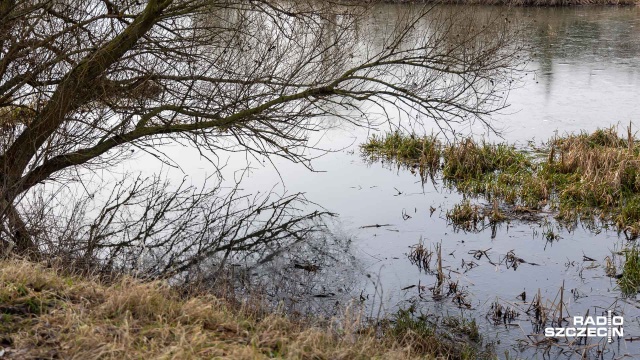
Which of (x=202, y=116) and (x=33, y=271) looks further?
(x=202, y=116)

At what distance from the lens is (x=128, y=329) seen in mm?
3441

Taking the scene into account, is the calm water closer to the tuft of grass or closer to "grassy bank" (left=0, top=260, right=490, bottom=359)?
the tuft of grass

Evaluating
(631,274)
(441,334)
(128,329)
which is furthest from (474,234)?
(128,329)

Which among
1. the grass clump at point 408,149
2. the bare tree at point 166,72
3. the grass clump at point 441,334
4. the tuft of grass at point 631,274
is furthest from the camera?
the grass clump at point 408,149

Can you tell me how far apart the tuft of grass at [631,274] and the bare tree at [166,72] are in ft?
6.80

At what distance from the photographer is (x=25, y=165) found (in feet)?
22.9

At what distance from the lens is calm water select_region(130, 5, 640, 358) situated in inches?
237

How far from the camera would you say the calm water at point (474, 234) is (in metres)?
6.02

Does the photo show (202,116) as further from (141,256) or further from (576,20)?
(576,20)

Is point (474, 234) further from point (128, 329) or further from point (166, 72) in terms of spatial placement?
point (128, 329)

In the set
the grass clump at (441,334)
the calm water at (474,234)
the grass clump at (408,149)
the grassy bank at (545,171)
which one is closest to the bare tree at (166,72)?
the calm water at (474,234)

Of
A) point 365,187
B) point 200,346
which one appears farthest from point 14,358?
point 365,187

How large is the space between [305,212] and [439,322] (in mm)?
2961

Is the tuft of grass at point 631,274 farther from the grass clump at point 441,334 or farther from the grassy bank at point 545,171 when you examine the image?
the grass clump at point 441,334
